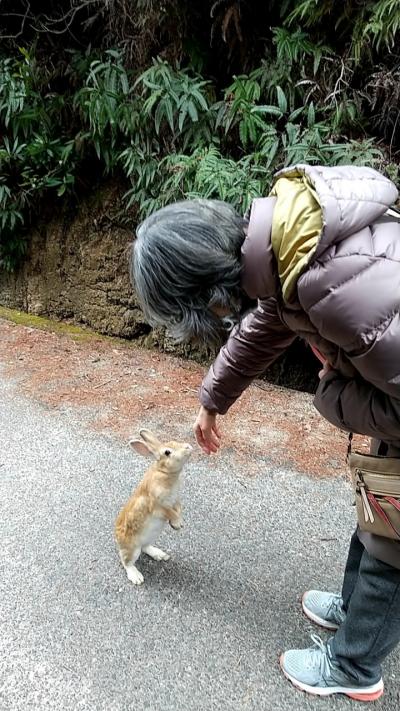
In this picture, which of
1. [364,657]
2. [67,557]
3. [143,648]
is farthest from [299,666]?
[67,557]

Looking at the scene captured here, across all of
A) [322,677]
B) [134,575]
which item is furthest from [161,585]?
[322,677]

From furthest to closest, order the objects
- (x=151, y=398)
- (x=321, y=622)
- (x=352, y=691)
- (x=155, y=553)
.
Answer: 1. (x=151, y=398)
2. (x=155, y=553)
3. (x=321, y=622)
4. (x=352, y=691)

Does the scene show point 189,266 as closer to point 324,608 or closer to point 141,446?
point 141,446

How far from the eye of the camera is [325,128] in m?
3.72

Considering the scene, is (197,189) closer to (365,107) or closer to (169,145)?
(169,145)

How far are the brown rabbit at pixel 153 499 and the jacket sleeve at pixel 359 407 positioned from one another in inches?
29.0

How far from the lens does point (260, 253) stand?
1.32 meters

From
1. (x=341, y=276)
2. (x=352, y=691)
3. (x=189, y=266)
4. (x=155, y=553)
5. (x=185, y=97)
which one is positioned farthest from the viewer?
(x=185, y=97)

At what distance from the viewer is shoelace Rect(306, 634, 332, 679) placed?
178 cm

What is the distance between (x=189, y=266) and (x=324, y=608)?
142cm

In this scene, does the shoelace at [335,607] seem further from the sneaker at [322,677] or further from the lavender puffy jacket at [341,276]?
the lavender puffy jacket at [341,276]

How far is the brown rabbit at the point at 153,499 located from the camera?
205cm

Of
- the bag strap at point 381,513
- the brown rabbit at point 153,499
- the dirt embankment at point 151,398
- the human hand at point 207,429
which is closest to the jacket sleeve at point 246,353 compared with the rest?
the human hand at point 207,429

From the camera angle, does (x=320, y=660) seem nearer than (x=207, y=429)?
Yes
